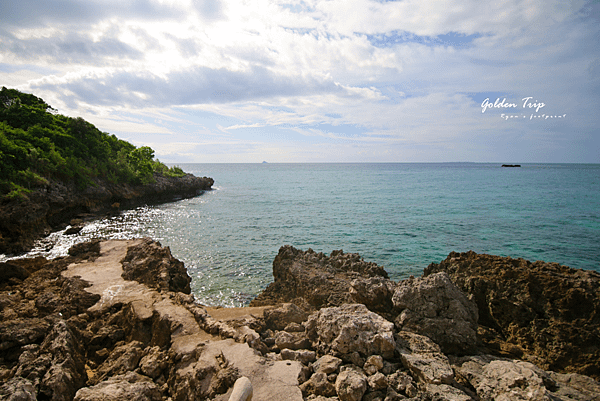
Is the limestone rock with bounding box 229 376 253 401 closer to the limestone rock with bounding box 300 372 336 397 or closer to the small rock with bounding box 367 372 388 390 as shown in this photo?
the limestone rock with bounding box 300 372 336 397

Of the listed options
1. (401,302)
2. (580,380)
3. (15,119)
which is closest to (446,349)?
(401,302)

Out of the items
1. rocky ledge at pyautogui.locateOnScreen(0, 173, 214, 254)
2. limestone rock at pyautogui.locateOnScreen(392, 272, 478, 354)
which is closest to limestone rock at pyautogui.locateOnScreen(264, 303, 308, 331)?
limestone rock at pyautogui.locateOnScreen(392, 272, 478, 354)

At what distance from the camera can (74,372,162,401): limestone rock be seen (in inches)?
197

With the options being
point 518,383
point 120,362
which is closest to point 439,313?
point 518,383

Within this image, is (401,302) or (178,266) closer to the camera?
(401,302)

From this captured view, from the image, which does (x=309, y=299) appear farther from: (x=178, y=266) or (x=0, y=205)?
(x=0, y=205)

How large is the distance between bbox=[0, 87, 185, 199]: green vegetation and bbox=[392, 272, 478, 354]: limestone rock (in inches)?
1071

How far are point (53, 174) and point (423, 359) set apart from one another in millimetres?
35226

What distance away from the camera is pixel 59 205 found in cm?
2681

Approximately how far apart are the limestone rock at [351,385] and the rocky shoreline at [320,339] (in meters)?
0.02

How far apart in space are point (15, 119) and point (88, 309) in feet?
112

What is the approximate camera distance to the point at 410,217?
3177 cm

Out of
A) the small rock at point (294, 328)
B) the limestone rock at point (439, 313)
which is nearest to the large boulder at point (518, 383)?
the limestone rock at point (439, 313)

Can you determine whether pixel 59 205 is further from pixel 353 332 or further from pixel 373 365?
pixel 373 365
